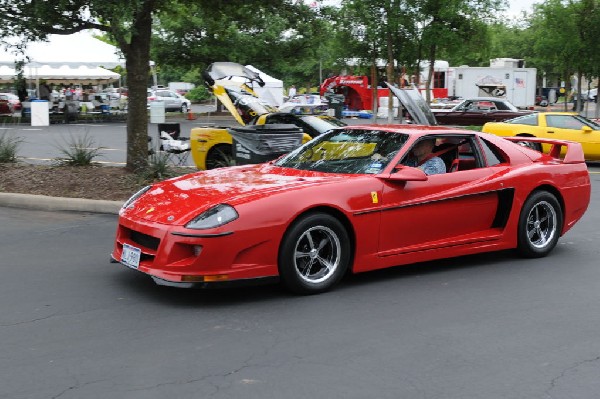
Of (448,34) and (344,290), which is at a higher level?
(448,34)

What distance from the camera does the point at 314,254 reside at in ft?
19.0

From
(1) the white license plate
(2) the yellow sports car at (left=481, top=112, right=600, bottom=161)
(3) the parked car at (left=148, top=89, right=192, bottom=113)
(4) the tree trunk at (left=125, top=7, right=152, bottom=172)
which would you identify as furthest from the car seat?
(3) the parked car at (left=148, top=89, right=192, bottom=113)

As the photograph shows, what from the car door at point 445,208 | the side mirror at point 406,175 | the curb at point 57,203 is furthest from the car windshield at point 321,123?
the side mirror at point 406,175

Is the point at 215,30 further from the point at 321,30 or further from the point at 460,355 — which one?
the point at 460,355

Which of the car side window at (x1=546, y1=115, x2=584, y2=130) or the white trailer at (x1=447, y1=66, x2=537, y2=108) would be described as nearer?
the car side window at (x1=546, y1=115, x2=584, y2=130)

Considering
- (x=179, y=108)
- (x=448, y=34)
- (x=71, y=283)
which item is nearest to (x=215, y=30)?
(x=71, y=283)

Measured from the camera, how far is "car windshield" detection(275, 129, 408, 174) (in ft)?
21.1

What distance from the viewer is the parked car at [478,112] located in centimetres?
2639

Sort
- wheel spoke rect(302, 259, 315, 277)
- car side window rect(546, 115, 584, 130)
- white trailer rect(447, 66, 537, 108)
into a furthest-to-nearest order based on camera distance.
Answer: white trailer rect(447, 66, 537, 108), car side window rect(546, 115, 584, 130), wheel spoke rect(302, 259, 315, 277)

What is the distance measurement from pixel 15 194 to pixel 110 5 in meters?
3.30

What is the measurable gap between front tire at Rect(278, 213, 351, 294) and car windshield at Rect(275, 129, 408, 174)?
76 centimetres

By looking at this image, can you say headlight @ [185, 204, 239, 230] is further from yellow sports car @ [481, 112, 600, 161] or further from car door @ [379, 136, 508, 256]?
yellow sports car @ [481, 112, 600, 161]

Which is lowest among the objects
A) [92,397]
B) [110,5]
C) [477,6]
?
[92,397]

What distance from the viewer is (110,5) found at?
29.6ft
